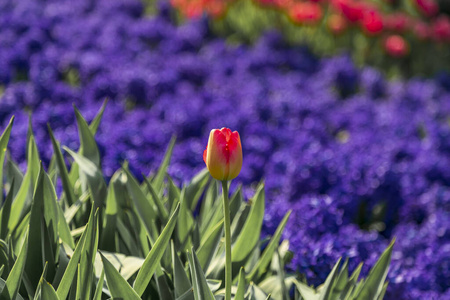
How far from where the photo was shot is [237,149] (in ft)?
3.88

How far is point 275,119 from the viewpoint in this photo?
3621 millimetres

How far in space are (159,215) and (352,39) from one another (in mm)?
4643

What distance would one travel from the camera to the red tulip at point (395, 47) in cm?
538

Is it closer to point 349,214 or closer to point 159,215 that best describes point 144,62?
point 349,214

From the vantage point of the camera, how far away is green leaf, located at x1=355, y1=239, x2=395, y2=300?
152 centimetres

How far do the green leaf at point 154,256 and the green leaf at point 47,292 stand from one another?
0.21 meters

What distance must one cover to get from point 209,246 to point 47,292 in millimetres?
533

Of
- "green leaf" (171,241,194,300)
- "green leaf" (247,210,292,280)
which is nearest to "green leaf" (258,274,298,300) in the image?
"green leaf" (247,210,292,280)

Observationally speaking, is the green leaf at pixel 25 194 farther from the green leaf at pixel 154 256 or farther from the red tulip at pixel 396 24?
the red tulip at pixel 396 24

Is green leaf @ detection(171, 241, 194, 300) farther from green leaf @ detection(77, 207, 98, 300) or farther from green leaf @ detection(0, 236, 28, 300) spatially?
green leaf @ detection(0, 236, 28, 300)

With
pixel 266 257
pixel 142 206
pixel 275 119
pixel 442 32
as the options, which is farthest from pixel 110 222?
pixel 442 32

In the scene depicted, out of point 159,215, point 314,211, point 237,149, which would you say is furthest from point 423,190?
point 237,149

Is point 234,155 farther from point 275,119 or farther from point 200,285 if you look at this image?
point 275,119

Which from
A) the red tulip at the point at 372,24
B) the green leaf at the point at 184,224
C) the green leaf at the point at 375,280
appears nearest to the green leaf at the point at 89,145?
the green leaf at the point at 184,224
